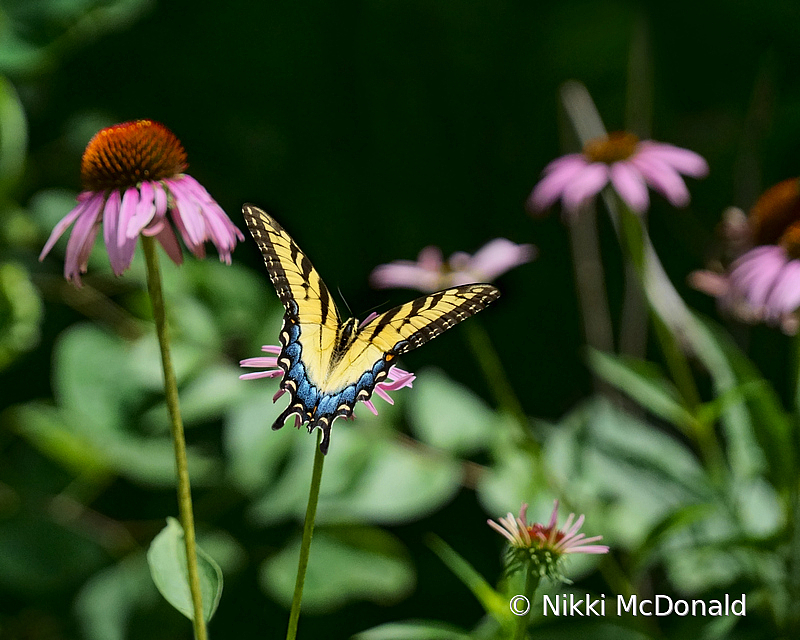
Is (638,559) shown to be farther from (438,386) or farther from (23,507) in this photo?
(23,507)

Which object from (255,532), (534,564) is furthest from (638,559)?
(255,532)

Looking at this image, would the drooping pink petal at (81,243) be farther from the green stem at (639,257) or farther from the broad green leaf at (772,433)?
the broad green leaf at (772,433)

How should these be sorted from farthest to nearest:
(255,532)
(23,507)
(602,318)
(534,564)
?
(602,318), (255,532), (23,507), (534,564)

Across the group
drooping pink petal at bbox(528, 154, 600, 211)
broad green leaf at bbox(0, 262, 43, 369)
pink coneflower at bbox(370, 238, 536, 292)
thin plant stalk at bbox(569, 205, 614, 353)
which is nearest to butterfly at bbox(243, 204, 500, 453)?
pink coneflower at bbox(370, 238, 536, 292)

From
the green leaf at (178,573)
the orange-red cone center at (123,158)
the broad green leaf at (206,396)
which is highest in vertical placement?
the orange-red cone center at (123,158)

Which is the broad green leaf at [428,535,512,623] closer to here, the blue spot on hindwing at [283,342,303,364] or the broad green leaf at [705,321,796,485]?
the blue spot on hindwing at [283,342,303,364]

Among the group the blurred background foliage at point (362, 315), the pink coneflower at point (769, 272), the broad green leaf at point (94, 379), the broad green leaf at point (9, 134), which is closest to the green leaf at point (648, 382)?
the blurred background foliage at point (362, 315)
